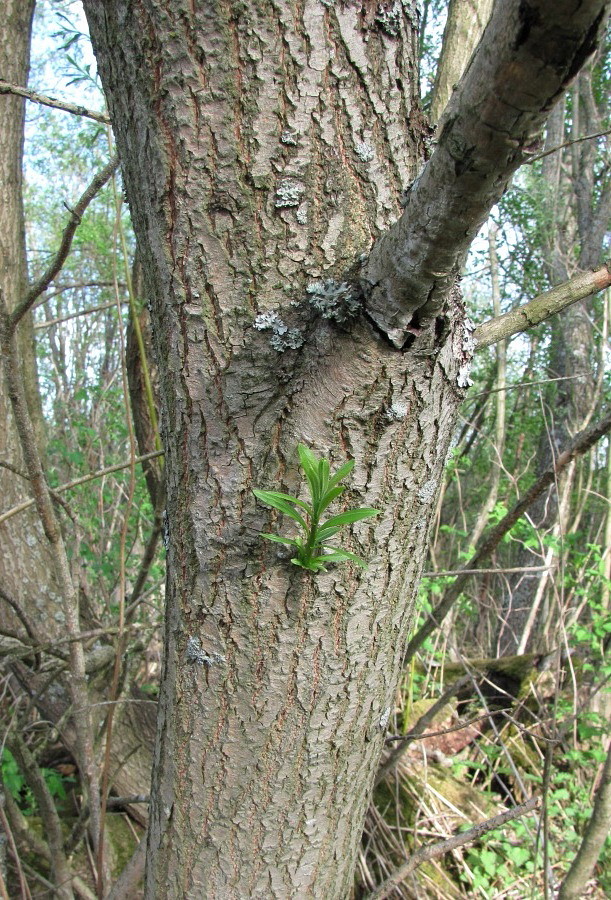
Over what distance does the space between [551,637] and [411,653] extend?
2194 mm

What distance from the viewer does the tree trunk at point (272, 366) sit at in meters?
0.75

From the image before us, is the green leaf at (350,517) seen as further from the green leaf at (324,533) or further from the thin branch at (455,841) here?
the thin branch at (455,841)

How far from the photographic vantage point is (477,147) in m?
0.52

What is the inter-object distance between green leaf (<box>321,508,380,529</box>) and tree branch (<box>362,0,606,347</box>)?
0.72ft

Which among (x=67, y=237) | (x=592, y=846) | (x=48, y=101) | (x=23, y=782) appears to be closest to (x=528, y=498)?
(x=592, y=846)

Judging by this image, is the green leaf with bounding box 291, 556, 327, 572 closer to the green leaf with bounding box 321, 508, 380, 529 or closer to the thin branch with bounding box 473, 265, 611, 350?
the green leaf with bounding box 321, 508, 380, 529

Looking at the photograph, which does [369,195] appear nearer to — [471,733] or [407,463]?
[407,463]

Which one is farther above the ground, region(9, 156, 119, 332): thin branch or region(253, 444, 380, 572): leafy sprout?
region(9, 156, 119, 332): thin branch

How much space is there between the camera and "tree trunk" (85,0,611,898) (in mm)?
752

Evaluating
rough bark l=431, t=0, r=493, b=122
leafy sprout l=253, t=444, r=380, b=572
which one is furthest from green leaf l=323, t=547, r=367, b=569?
rough bark l=431, t=0, r=493, b=122

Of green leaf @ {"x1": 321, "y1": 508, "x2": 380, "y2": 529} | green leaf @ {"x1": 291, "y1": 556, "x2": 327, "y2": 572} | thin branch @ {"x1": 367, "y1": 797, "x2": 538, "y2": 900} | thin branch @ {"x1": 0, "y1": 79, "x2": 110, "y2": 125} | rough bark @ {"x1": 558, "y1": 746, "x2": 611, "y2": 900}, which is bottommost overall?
rough bark @ {"x1": 558, "y1": 746, "x2": 611, "y2": 900}

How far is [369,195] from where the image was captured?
79 centimetres

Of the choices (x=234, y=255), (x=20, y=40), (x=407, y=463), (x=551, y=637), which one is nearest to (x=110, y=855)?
(x=407, y=463)

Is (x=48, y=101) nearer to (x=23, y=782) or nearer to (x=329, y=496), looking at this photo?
(x=329, y=496)
